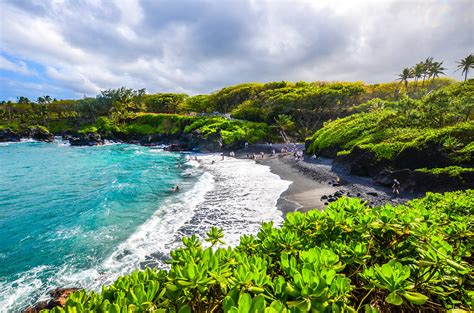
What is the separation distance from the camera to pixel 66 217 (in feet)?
62.0

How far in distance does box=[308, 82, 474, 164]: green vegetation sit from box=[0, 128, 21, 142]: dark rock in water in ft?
321

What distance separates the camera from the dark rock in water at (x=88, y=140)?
67.9 metres

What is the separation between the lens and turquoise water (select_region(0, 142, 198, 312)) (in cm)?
1184

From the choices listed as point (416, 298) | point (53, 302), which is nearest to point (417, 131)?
point (416, 298)

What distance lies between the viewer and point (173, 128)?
69.8 m

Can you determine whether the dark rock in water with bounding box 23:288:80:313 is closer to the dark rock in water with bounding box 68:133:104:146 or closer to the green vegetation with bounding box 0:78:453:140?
the green vegetation with bounding box 0:78:453:140

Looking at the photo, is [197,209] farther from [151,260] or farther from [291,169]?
[291,169]

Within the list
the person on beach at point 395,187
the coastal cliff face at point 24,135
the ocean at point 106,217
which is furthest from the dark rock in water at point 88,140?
the person on beach at point 395,187

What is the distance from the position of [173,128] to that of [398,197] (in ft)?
199

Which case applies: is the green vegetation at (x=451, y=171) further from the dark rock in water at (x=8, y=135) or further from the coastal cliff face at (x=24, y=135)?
the dark rock in water at (x=8, y=135)

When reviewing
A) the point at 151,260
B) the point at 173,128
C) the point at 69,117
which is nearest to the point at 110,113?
the point at 69,117

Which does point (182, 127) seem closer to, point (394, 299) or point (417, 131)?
point (417, 131)

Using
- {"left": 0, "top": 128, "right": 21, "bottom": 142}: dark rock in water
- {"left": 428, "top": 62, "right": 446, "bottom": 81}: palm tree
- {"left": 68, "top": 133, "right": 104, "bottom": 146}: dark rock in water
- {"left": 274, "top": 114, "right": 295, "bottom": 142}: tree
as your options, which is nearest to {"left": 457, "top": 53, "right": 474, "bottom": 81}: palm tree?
{"left": 428, "top": 62, "right": 446, "bottom": 81}: palm tree

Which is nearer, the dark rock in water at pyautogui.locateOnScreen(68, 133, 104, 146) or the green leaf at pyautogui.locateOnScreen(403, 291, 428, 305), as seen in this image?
the green leaf at pyautogui.locateOnScreen(403, 291, 428, 305)
